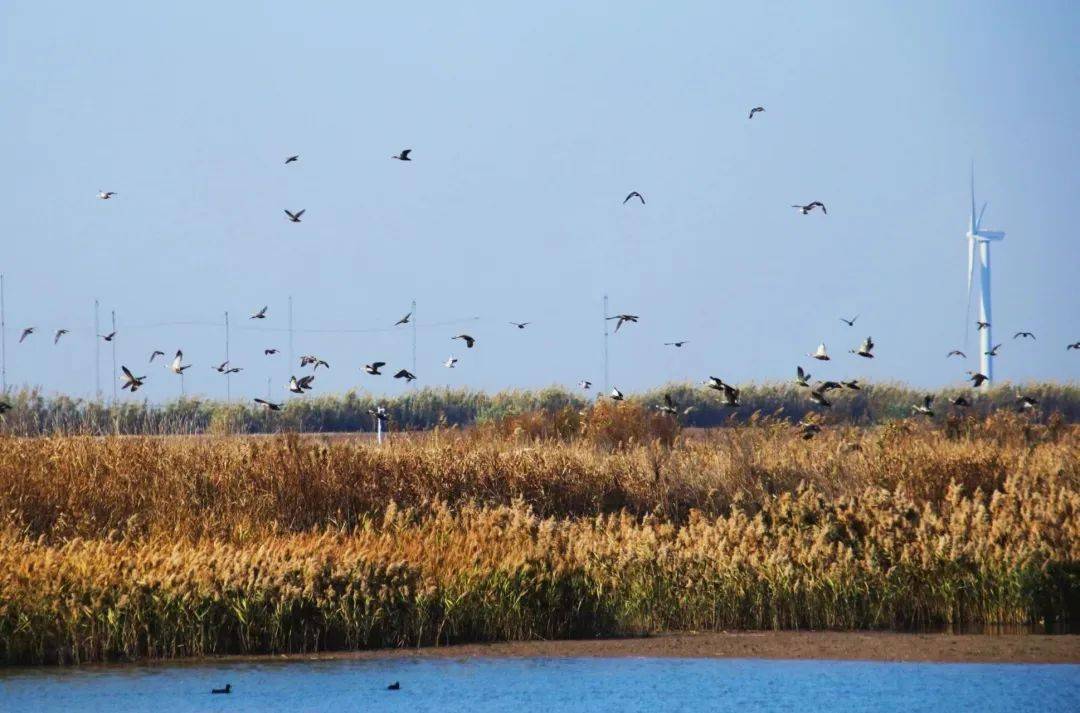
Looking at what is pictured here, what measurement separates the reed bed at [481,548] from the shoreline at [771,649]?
0.32 m

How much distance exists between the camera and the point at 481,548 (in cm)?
1852

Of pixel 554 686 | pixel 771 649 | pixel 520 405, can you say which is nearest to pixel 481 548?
pixel 771 649

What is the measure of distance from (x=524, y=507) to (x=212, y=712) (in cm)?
1124

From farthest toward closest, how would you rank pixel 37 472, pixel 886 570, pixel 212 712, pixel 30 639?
pixel 37 472, pixel 886 570, pixel 30 639, pixel 212 712

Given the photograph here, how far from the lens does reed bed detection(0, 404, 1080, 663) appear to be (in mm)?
16672

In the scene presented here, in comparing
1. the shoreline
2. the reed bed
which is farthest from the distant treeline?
the shoreline

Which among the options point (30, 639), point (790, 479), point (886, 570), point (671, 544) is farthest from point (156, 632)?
point (790, 479)

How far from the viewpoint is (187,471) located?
976 inches

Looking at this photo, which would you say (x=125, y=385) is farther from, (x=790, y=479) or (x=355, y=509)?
(x=790, y=479)

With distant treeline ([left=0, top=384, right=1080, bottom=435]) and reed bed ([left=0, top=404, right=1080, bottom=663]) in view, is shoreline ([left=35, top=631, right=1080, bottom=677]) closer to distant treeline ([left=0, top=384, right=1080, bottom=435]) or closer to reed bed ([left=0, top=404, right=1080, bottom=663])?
reed bed ([left=0, top=404, right=1080, bottom=663])

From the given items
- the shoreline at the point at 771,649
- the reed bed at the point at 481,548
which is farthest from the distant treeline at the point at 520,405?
the shoreline at the point at 771,649

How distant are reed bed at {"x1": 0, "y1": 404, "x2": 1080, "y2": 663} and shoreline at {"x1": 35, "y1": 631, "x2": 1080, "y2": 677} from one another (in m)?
0.32

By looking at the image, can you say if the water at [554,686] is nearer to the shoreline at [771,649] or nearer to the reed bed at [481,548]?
the shoreline at [771,649]

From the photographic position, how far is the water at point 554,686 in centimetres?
1436
